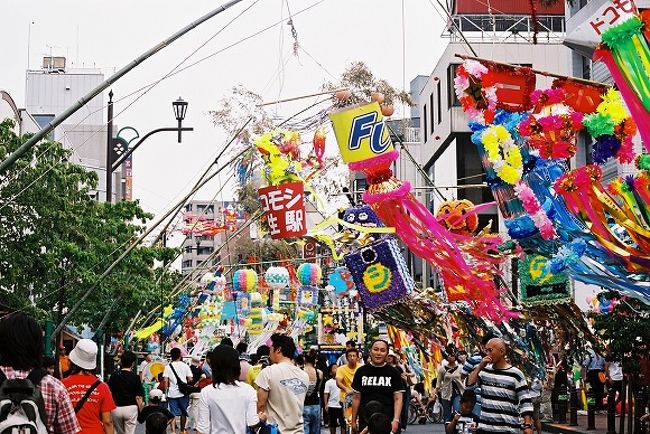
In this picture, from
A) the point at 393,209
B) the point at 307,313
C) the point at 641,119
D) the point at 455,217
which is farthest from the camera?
the point at 307,313

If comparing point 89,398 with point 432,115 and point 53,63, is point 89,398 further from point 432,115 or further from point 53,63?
point 53,63

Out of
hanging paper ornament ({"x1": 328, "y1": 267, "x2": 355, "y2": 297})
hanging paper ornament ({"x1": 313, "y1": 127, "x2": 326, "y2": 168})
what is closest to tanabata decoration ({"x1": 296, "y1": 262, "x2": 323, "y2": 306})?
hanging paper ornament ({"x1": 328, "y1": 267, "x2": 355, "y2": 297})

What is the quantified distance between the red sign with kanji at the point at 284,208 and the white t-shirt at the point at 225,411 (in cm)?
1899

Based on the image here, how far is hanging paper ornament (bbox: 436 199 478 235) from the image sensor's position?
2877 centimetres

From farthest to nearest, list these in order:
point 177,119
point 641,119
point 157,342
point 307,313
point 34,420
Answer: point 157,342 → point 307,313 → point 177,119 → point 641,119 → point 34,420

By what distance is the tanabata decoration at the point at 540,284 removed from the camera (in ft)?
80.2

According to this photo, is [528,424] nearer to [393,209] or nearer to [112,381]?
[112,381]

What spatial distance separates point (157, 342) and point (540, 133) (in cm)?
4310

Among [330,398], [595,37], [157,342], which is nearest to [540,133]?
[595,37]

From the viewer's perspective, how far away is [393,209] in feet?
82.8

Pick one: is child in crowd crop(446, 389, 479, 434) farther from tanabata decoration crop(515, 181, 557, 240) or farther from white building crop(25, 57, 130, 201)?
white building crop(25, 57, 130, 201)

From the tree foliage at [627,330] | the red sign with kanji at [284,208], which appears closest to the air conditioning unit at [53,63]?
the red sign with kanji at [284,208]

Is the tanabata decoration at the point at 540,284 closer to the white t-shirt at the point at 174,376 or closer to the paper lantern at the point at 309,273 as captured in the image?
the white t-shirt at the point at 174,376

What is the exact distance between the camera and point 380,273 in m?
28.5
